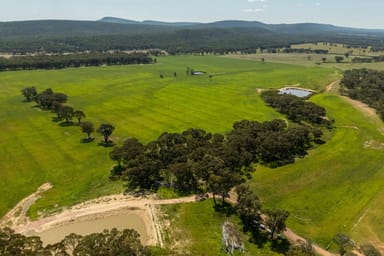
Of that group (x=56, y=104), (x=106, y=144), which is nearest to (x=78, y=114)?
(x=56, y=104)

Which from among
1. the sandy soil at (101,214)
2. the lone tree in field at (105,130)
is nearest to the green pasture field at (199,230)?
the sandy soil at (101,214)

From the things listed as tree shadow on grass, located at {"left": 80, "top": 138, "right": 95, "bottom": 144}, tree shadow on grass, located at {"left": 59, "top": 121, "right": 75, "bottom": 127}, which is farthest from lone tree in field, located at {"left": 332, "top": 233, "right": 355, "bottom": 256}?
tree shadow on grass, located at {"left": 59, "top": 121, "right": 75, "bottom": 127}

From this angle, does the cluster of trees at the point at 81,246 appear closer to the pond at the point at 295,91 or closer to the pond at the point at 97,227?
the pond at the point at 97,227

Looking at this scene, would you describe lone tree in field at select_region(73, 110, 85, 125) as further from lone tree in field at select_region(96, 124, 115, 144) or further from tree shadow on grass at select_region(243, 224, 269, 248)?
tree shadow on grass at select_region(243, 224, 269, 248)

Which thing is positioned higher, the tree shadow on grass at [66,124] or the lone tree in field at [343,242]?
the tree shadow on grass at [66,124]

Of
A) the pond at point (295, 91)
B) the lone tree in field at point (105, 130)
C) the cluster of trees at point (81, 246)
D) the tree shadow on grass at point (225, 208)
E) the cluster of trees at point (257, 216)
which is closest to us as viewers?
the cluster of trees at point (81, 246)

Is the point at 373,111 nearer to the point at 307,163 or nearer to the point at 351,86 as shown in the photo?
the point at 351,86

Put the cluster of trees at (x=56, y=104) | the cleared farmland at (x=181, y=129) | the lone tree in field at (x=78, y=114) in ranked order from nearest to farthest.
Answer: the cleared farmland at (x=181, y=129)
the lone tree in field at (x=78, y=114)
the cluster of trees at (x=56, y=104)
